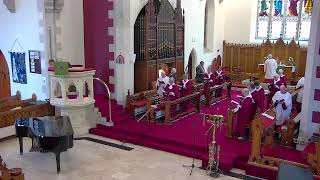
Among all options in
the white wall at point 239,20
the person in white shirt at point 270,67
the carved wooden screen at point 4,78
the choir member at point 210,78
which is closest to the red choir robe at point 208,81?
the choir member at point 210,78

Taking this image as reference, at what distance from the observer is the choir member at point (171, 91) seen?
34.0 feet

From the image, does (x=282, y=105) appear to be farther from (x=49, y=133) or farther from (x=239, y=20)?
(x=239, y=20)

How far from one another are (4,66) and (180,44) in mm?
6203

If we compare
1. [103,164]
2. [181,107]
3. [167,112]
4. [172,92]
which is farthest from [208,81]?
[103,164]

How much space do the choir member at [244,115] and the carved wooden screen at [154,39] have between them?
375 cm

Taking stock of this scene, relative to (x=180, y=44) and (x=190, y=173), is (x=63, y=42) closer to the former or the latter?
(x=180, y=44)

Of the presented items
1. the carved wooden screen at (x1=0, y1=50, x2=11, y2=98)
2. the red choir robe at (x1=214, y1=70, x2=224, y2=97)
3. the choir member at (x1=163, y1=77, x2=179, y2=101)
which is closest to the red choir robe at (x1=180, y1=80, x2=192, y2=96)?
the choir member at (x1=163, y1=77, x2=179, y2=101)

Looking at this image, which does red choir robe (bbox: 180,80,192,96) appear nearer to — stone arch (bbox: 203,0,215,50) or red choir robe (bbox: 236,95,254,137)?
red choir robe (bbox: 236,95,254,137)

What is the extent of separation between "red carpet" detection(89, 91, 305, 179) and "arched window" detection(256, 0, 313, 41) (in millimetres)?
8217

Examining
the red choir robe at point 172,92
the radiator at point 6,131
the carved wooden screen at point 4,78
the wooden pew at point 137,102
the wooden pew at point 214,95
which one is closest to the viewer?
the radiator at point 6,131

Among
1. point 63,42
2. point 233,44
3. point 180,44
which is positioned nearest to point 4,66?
point 63,42

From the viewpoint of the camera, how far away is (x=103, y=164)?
25.3ft

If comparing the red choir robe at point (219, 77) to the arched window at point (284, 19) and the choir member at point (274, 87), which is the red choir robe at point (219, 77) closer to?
the choir member at point (274, 87)

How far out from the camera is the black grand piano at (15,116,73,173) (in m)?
6.82
